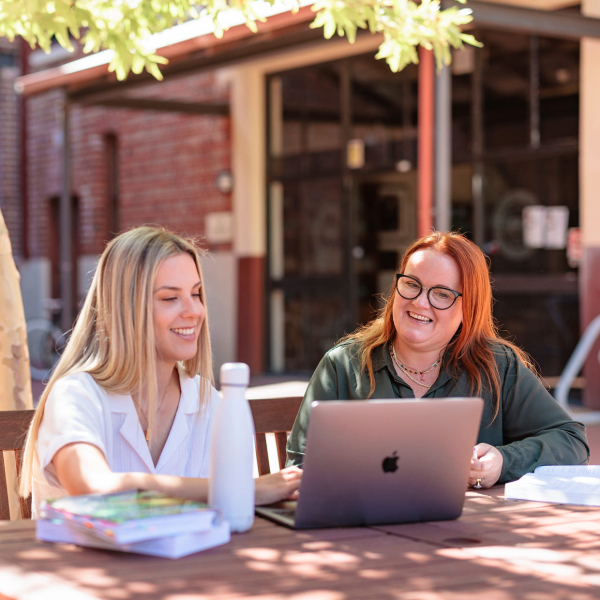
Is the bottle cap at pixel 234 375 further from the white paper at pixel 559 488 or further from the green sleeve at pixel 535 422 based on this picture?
the green sleeve at pixel 535 422

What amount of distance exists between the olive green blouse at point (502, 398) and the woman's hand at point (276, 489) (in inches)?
19.2

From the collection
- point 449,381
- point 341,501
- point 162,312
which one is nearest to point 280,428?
point 449,381

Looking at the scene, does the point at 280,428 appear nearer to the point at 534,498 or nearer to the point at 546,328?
the point at 534,498

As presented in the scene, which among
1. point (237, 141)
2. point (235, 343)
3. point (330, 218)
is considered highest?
point (237, 141)

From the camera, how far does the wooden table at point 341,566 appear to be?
5.17ft

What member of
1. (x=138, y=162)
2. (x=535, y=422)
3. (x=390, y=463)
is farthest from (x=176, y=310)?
(x=138, y=162)

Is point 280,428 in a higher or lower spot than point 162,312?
lower

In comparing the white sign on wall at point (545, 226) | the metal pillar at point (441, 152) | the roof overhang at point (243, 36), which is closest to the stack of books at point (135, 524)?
the roof overhang at point (243, 36)

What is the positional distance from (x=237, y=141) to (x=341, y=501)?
29.0 feet

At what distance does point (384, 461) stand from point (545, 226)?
639 cm

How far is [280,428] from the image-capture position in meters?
3.04

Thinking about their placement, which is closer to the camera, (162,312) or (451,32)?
(162,312)

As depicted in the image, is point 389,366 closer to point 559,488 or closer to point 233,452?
point 559,488

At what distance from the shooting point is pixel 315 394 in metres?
2.92
